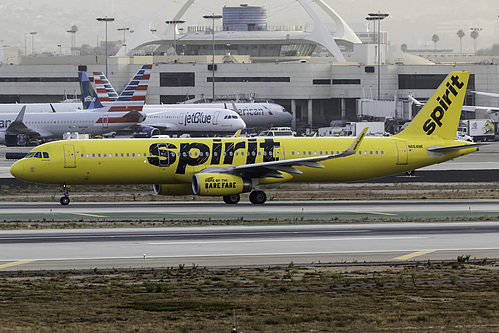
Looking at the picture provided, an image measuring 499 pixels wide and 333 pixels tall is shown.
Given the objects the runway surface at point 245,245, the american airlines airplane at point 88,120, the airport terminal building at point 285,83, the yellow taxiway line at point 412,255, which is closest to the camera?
the runway surface at point 245,245

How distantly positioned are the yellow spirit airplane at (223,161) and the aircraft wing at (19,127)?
60468 millimetres

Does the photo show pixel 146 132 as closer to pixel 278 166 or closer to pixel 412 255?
pixel 278 166

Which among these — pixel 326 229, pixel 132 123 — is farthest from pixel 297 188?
pixel 132 123

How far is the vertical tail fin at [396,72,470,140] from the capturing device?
2110 inches

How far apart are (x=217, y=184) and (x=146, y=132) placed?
2600 inches

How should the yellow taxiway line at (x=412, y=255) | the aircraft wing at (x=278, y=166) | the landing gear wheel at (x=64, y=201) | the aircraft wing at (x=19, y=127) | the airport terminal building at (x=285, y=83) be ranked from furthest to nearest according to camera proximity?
1. the airport terminal building at (x=285, y=83)
2. the aircraft wing at (x=19, y=127)
3. the landing gear wheel at (x=64, y=201)
4. the aircraft wing at (x=278, y=166)
5. the yellow taxiway line at (x=412, y=255)

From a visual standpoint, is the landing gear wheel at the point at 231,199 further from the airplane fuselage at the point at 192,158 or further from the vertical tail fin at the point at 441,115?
the vertical tail fin at the point at 441,115

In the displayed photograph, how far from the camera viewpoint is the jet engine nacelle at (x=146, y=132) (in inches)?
4400

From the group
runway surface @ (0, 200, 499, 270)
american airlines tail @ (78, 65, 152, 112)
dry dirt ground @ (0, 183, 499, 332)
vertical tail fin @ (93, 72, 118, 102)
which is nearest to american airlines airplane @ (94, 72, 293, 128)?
vertical tail fin @ (93, 72, 118, 102)

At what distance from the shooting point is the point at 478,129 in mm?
117750

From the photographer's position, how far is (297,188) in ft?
202

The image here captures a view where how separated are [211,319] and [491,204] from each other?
106ft

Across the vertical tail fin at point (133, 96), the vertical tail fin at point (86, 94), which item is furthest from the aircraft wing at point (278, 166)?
the vertical tail fin at point (86, 94)

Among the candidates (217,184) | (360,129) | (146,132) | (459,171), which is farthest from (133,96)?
(217,184)
